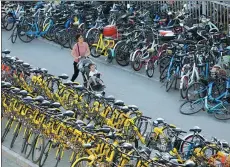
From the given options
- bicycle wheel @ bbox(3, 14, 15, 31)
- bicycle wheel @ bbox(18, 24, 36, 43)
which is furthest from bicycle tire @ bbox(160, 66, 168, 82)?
bicycle wheel @ bbox(3, 14, 15, 31)

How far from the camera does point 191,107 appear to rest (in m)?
13.7

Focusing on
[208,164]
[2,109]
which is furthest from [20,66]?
[208,164]

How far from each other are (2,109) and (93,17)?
7176mm

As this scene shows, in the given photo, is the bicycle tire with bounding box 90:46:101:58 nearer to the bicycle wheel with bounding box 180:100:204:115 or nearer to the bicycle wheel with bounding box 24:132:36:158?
the bicycle wheel with bounding box 180:100:204:115

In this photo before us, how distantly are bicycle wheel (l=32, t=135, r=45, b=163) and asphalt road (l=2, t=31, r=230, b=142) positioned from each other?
3232 mm

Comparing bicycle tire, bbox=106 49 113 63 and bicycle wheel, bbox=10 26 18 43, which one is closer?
bicycle tire, bbox=106 49 113 63

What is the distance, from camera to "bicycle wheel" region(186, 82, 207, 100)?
13.7 metres

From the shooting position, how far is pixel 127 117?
454 inches

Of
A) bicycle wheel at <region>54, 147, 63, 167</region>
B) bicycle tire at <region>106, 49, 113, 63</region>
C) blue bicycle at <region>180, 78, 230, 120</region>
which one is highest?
bicycle tire at <region>106, 49, 113, 63</region>

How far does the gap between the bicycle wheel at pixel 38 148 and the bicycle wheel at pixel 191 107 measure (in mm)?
3723

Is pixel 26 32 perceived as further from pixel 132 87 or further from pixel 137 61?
pixel 132 87

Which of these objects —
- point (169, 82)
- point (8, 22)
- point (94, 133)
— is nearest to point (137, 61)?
point (169, 82)

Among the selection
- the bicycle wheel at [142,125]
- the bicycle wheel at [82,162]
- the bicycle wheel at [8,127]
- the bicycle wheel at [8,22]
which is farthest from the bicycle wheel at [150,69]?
the bicycle wheel at [82,162]

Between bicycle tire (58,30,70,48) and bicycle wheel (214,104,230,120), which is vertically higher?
bicycle tire (58,30,70,48)
